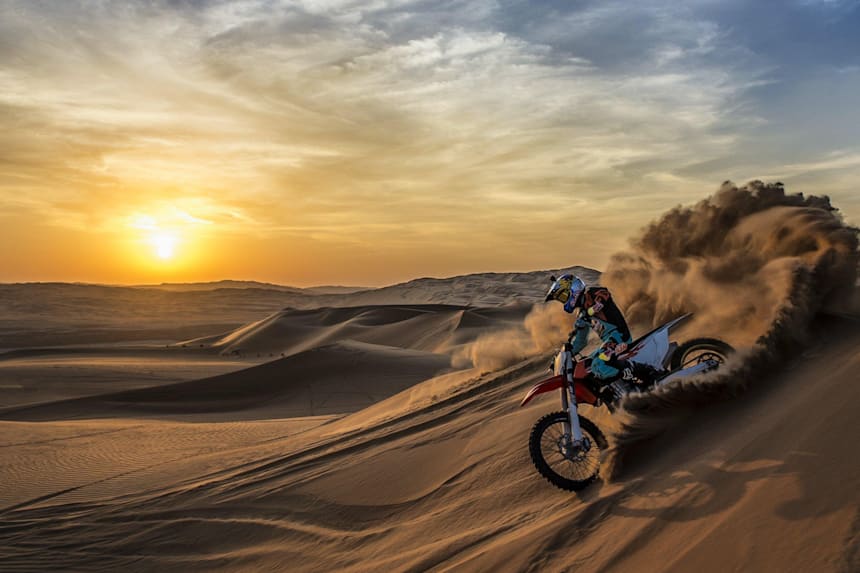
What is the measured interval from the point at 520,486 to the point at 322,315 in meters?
44.9

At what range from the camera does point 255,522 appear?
24.0 feet

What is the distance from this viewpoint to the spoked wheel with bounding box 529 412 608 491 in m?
5.34

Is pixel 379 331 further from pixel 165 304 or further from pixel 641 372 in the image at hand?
pixel 165 304

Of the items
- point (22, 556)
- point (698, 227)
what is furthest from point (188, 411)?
point (698, 227)

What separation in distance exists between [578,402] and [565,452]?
1.69ft

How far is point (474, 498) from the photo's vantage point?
6129 millimetres

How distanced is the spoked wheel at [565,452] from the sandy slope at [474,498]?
0.17m

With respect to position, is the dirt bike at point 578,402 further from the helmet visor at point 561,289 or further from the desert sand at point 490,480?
the helmet visor at point 561,289

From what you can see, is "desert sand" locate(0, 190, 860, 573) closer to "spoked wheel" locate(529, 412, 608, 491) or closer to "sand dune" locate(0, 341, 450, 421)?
"spoked wheel" locate(529, 412, 608, 491)

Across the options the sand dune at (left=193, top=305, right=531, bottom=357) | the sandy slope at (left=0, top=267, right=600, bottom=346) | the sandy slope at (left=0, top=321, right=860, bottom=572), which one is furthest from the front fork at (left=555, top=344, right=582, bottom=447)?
the sandy slope at (left=0, top=267, right=600, bottom=346)

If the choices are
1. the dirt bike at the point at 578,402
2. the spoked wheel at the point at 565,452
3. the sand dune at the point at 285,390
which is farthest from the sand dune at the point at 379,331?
the spoked wheel at the point at 565,452

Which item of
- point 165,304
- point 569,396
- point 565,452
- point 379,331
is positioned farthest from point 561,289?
point 165,304

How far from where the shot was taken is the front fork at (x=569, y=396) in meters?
5.37

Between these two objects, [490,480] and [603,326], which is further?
[490,480]
